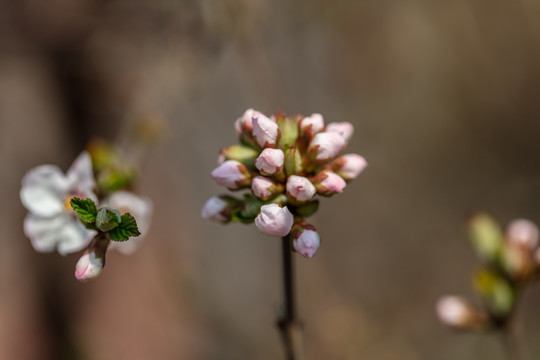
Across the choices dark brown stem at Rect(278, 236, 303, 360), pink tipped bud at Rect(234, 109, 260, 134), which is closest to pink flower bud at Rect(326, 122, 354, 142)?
A: pink tipped bud at Rect(234, 109, 260, 134)

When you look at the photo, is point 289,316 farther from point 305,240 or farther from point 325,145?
point 325,145

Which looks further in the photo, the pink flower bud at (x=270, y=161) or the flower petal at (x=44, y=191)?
the flower petal at (x=44, y=191)

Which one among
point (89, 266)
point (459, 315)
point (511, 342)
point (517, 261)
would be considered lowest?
point (511, 342)

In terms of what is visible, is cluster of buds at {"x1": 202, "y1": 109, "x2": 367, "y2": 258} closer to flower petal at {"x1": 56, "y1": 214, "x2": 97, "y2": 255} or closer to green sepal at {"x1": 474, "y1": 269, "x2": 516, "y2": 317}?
flower petal at {"x1": 56, "y1": 214, "x2": 97, "y2": 255}

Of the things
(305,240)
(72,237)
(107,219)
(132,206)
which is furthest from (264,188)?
(72,237)

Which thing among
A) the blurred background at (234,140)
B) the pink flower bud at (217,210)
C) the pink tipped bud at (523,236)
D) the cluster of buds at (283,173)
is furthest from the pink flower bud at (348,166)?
the blurred background at (234,140)

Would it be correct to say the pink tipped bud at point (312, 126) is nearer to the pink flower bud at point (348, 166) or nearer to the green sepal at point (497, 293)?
the pink flower bud at point (348, 166)

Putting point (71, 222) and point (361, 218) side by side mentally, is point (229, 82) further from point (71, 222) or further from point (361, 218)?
point (71, 222)
